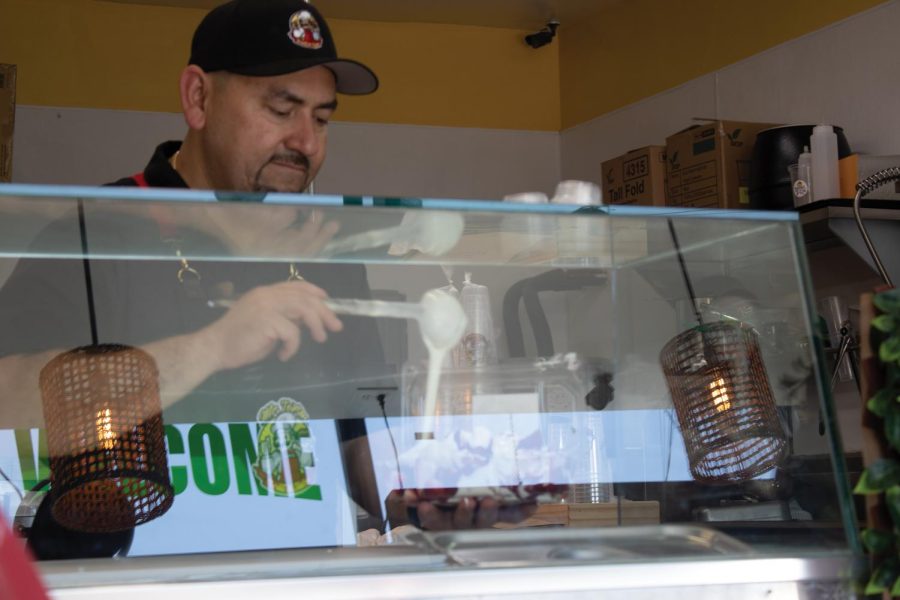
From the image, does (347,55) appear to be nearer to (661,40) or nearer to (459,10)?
(459,10)

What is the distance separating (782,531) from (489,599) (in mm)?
442

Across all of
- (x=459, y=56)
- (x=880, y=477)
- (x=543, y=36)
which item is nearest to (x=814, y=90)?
(x=543, y=36)

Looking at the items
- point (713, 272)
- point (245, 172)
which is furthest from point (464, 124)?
point (713, 272)

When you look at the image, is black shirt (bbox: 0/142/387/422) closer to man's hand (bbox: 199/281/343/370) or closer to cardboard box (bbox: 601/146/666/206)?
man's hand (bbox: 199/281/343/370)

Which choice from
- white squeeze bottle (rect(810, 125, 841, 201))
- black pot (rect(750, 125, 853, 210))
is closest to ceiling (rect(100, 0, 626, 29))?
black pot (rect(750, 125, 853, 210))

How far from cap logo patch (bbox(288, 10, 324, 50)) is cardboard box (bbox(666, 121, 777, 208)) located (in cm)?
222

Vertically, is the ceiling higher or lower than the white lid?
higher

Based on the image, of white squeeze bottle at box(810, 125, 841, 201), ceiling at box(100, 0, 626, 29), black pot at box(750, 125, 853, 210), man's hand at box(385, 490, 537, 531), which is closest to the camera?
man's hand at box(385, 490, 537, 531)

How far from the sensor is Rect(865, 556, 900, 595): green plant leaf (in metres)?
1.30

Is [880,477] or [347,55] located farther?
[347,55]

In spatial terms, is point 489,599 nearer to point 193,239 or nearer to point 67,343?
point 193,239

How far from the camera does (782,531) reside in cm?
144

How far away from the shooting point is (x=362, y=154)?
18.1 ft

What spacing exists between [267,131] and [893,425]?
1.25m
